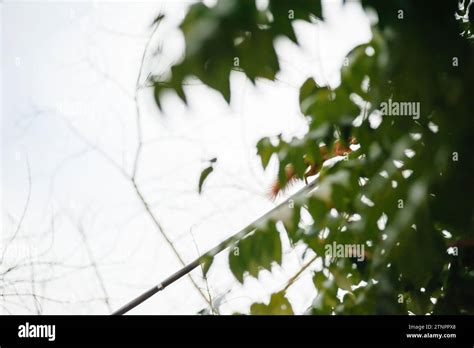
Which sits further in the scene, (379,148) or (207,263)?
(207,263)

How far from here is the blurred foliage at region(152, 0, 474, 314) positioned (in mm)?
450

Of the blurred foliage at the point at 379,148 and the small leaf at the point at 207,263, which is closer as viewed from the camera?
the blurred foliage at the point at 379,148

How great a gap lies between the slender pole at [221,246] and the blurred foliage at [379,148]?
0.02 m

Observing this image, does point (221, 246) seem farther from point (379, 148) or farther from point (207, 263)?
point (379, 148)

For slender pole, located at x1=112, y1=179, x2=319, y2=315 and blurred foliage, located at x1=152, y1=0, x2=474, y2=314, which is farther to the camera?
slender pole, located at x1=112, y1=179, x2=319, y2=315

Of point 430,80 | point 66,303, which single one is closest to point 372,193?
→ point 430,80

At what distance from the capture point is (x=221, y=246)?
0.85 metres

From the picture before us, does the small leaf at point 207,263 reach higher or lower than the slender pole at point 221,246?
lower

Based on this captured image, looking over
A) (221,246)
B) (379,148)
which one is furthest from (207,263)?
(379,148)

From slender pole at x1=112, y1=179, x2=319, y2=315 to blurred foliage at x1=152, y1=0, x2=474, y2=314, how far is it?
2cm

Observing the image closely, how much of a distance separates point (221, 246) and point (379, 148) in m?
0.31

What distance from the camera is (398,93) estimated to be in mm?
639

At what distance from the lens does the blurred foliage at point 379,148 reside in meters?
0.45

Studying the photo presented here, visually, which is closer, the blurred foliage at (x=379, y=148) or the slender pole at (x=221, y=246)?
the blurred foliage at (x=379, y=148)
